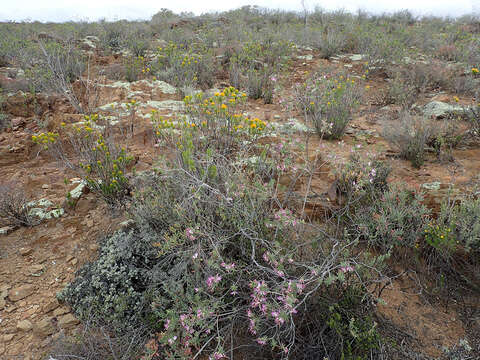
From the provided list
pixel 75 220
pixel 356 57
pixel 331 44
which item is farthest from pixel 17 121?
pixel 356 57

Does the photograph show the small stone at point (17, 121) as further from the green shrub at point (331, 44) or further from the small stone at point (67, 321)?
the green shrub at point (331, 44)

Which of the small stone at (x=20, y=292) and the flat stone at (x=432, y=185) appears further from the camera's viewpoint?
the flat stone at (x=432, y=185)

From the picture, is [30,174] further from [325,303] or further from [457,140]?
[457,140]

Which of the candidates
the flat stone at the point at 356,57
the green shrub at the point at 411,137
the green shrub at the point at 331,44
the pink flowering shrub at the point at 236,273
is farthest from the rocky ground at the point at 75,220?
the green shrub at the point at 331,44

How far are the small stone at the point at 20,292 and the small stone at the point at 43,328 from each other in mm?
316

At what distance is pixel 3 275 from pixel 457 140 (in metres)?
4.73

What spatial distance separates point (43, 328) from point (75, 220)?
1052 mm

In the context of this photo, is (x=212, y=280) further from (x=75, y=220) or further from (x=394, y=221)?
(x=75, y=220)

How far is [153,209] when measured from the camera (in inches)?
88.9

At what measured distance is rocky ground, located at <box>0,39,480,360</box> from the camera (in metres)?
1.87

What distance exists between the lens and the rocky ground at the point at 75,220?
6.15ft

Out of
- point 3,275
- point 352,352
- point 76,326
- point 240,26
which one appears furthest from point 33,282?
point 240,26

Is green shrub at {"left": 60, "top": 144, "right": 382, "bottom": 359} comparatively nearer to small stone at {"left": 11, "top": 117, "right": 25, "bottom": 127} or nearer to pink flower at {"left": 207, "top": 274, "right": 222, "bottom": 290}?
pink flower at {"left": 207, "top": 274, "right": 222, "bottom": 290}

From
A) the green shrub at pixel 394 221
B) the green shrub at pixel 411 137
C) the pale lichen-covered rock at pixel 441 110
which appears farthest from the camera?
the pale lichen-covered rock at pixel 441 110
